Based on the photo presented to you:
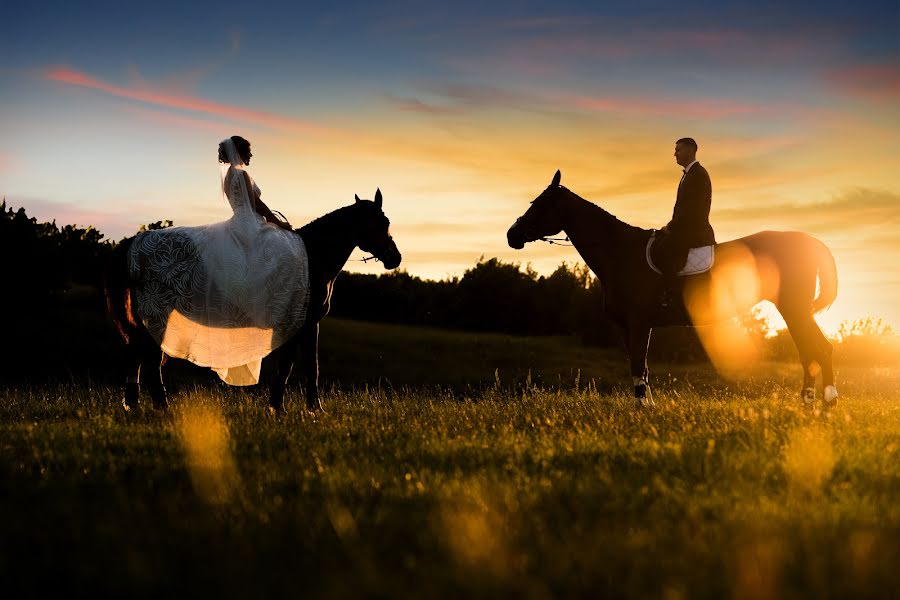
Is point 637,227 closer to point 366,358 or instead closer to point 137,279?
point 137,279

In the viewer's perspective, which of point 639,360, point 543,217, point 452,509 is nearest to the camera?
point 452,509

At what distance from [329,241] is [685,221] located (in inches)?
211

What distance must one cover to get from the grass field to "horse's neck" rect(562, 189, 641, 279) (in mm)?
3602

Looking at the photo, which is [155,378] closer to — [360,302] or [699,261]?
[699,261]

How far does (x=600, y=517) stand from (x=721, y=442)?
3290mm

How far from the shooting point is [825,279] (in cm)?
1200

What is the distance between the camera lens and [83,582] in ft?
12.3

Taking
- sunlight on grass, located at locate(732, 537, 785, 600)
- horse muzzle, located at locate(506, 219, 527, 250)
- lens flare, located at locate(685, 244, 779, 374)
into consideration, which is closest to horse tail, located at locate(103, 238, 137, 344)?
horse muzzle, located at locate(506, 219, 527, 250)

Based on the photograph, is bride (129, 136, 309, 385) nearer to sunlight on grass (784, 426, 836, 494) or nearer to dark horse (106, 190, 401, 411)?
dark horse (106, 190, 401, 411)

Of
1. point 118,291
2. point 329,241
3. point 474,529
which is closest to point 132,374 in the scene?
point 118,291

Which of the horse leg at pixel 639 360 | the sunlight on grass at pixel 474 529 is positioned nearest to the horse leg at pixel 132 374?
the sunlight on grass at pixel 474 529

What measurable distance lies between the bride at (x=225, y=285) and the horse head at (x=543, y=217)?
373 cm

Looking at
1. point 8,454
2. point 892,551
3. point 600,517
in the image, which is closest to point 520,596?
point 600,517

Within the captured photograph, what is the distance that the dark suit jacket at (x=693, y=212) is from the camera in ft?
36.9
